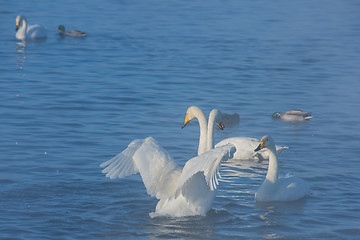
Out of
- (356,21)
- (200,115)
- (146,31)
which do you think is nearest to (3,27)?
(146,31)

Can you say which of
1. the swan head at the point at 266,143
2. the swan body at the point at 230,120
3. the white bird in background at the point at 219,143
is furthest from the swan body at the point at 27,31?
Result: the swan head at the point at 266,143

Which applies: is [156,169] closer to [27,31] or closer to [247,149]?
[247,149]

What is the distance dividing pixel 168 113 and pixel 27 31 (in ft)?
41.7

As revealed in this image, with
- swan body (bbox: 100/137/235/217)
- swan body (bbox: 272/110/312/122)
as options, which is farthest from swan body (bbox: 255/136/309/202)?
swan body (bbox: 272/110/312/122)

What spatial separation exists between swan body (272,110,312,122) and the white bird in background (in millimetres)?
2812

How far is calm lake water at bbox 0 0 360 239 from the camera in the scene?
411 inches

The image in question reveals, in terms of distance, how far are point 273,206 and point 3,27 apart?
887 inches

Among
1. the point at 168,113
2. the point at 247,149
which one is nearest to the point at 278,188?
the point at 247,149

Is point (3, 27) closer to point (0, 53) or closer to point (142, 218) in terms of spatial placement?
point (0, 53)

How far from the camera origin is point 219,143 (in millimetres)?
13773

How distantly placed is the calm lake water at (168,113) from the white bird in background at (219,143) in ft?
0.86

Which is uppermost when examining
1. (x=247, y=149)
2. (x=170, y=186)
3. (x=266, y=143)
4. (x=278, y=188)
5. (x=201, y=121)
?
(x=201, y=121)

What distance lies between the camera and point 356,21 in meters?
36.2

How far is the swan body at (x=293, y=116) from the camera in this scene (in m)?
16.5
